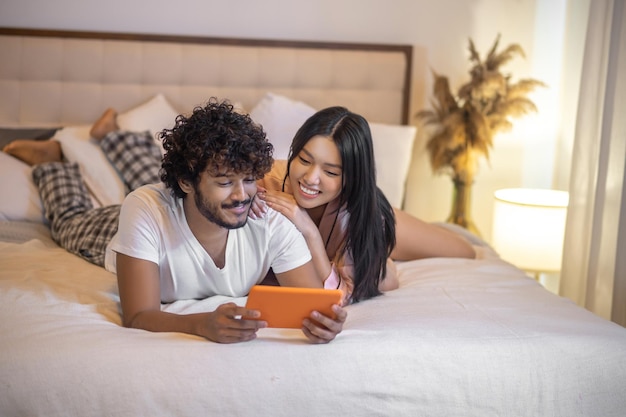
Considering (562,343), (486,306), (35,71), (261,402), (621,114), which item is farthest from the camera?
(35,71)

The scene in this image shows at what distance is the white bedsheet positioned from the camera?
175cm

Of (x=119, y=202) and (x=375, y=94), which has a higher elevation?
(x=375, y=94)

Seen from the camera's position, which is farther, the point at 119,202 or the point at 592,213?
the point at 119,202

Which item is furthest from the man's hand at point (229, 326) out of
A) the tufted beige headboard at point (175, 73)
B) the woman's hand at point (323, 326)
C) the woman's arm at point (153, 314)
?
the tufted beige headboard at point (175, 73)

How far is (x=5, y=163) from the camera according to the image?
3.19 meters

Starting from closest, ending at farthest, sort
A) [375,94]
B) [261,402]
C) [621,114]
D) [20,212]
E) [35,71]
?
[261,402] → [621,114] → [20,212] → [35,71] → [375,94]

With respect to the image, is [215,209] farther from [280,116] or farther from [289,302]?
[280,116]

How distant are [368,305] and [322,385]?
497mm

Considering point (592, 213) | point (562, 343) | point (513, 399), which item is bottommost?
point (513, 399)

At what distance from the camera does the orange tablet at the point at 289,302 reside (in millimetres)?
1724

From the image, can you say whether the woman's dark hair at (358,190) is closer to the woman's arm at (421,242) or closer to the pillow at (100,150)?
the woman's arm at (421,242)

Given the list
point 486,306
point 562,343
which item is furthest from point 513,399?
point 486,306

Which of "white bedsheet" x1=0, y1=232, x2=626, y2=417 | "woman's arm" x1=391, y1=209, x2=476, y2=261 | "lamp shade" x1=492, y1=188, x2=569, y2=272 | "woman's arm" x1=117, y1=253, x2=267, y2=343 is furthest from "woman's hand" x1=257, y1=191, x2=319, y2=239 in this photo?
"lamp shade" x1=492, y1=188, x2=569, y2=272

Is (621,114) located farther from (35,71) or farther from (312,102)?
(35,71)
